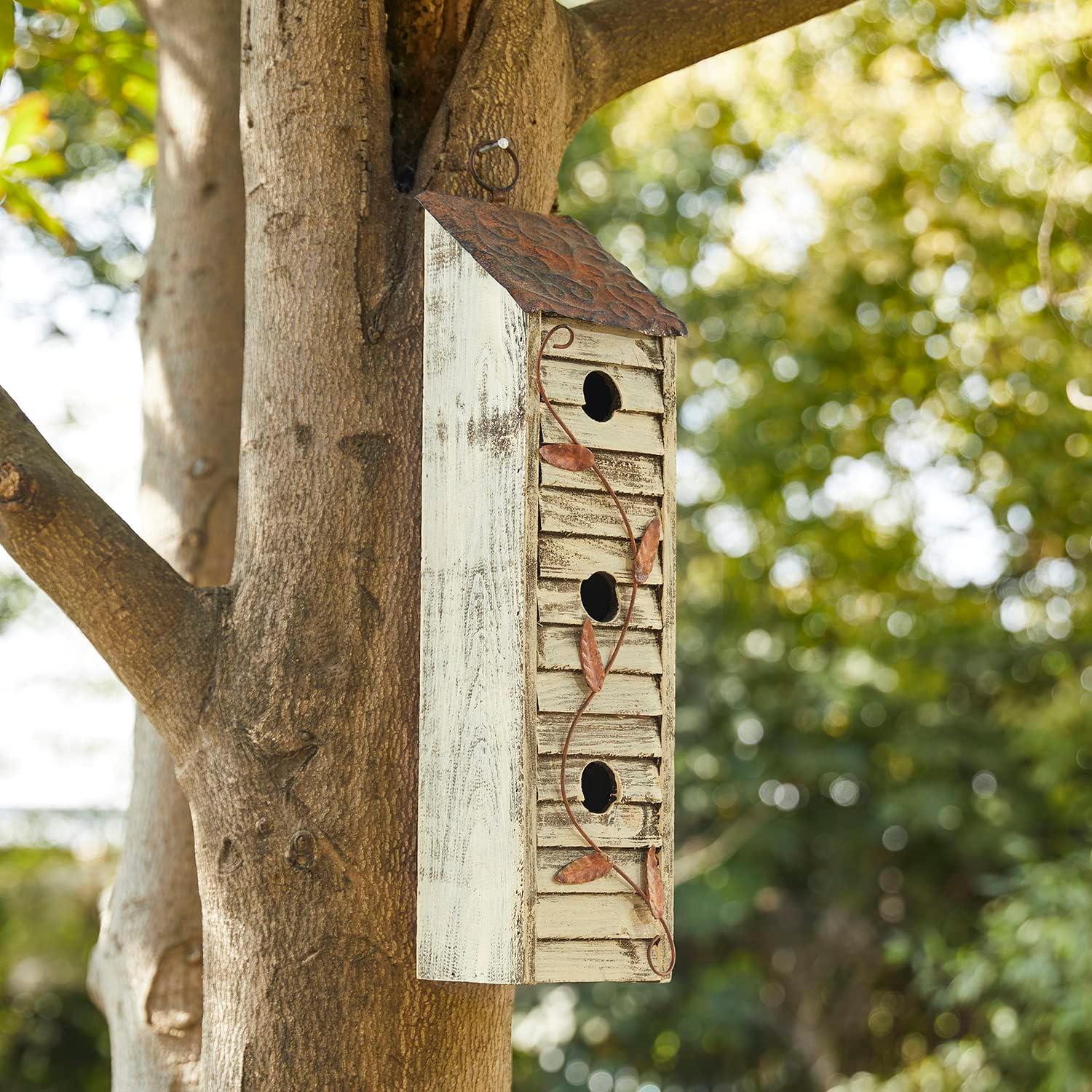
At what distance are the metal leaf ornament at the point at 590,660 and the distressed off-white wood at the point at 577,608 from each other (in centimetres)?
2

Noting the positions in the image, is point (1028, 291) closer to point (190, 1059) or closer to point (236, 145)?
point (236, 145)

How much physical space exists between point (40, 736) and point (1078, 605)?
833 cm

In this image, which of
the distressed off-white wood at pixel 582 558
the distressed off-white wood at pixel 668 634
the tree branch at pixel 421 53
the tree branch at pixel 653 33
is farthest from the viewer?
the tree branch at pixel 653 33

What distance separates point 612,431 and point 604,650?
335mm

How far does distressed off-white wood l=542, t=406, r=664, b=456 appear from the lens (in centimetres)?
213

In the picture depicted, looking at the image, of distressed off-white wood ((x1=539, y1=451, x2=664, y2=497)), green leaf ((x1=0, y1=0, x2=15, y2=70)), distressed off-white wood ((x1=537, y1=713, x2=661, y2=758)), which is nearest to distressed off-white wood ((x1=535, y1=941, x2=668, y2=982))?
distressed off-white wood ((x1=537, y1=713, x2=661, y2=758))

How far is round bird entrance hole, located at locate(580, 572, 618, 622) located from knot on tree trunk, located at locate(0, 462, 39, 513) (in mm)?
845

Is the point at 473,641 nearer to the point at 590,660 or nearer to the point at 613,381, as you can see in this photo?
the point at 590,660

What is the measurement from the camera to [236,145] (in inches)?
129

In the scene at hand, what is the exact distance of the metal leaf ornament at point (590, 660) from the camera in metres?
2.11

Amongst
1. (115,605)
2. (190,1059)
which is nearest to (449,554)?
(115,605)

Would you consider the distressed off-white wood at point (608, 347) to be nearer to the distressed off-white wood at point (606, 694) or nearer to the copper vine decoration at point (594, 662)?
the copper vine decoration at point (594, 662)

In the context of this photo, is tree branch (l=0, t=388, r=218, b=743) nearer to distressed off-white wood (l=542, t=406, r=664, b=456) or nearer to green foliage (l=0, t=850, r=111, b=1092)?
distressed off-white wood (l=542, t=406, r=664, b=456)

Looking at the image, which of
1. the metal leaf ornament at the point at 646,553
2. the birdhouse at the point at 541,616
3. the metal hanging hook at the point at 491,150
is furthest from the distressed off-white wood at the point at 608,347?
the metal hanging hook at the point at 491,150
